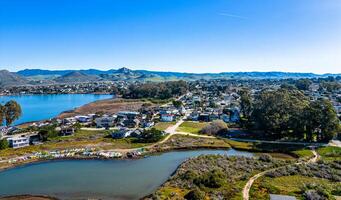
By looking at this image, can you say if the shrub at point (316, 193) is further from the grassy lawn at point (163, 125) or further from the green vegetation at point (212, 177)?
the grassy lawn at point (163, 125)

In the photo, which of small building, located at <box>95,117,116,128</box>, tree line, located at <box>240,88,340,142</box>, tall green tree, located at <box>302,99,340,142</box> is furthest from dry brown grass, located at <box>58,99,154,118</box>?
tall green tree, located at <box>302,99,340,142</box>

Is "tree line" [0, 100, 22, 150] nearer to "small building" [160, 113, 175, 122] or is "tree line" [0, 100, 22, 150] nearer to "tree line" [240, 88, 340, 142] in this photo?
"small building" [160, 113, 175, 122]

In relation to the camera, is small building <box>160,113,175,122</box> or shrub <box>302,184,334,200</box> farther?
small building <box>160,113,175,122</box>

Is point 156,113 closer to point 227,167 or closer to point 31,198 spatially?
point 227,167

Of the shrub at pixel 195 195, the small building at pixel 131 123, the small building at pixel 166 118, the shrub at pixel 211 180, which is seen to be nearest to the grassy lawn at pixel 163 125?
the small building at pixel 166 118

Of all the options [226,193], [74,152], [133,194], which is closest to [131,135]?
[74,152]
